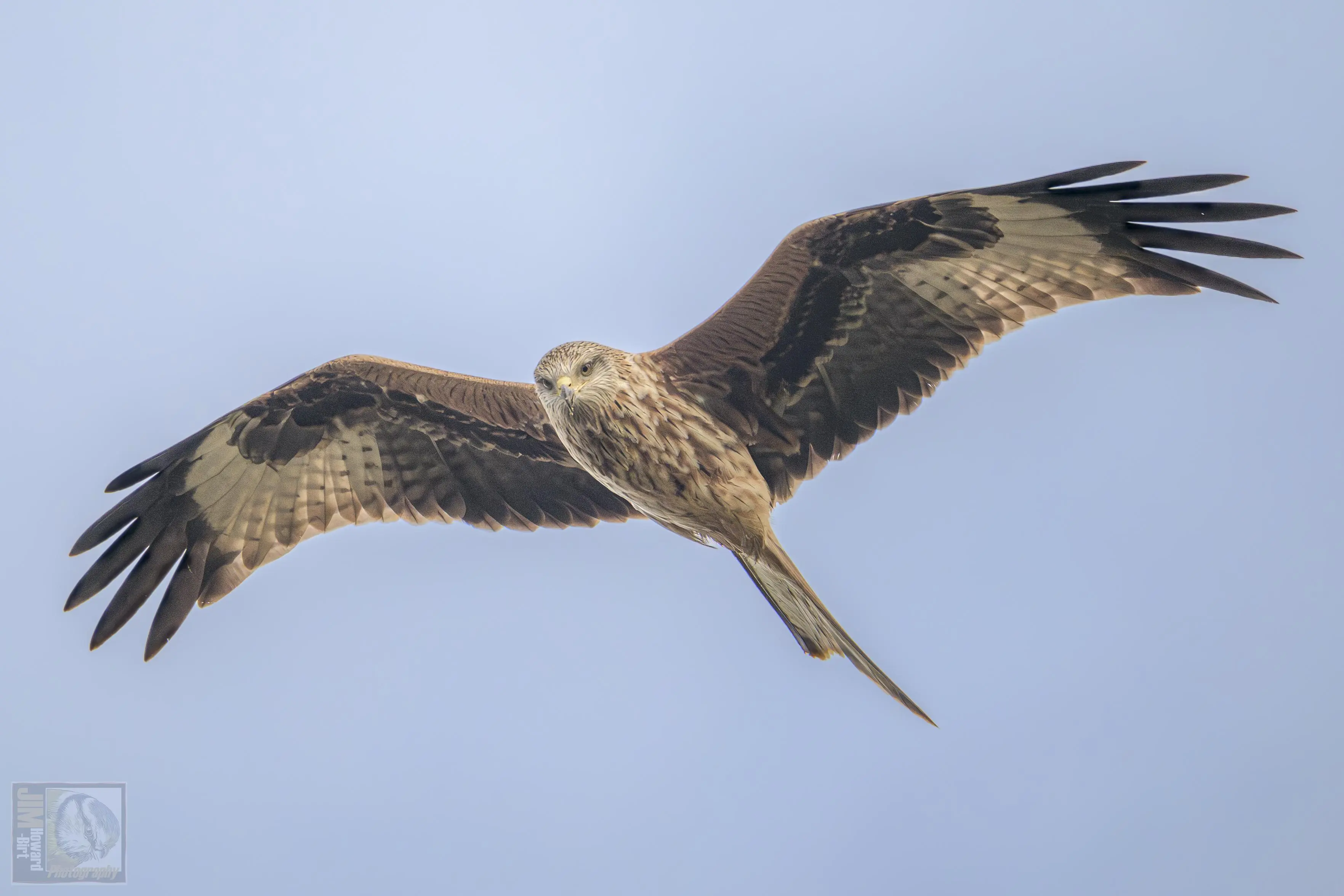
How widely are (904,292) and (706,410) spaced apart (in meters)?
0.59

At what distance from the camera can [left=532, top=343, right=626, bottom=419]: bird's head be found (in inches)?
98.0

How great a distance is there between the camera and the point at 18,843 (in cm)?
280

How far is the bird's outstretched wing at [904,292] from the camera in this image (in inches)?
95.9

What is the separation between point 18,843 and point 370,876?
99 cm

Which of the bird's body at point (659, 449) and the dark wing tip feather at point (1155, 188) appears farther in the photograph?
the bird's body at point (659, 449)

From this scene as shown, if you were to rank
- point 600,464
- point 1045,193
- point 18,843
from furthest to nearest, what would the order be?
point 18,843, point 600,464, point 1045,193

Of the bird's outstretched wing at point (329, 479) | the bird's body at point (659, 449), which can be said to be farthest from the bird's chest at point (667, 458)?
the bird's outstretched wing at point (329, 479)

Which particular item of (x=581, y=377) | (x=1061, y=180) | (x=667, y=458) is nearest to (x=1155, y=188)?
(x=1061, y=180)

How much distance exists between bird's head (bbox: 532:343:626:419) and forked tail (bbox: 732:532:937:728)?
1.88ft

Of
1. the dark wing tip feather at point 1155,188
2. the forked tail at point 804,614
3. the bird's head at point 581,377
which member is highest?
the dark wing tip feather at point 1155,188

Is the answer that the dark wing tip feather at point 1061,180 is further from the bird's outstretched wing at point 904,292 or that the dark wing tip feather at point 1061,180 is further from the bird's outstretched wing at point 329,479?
the bird's outstretched wing at point 329,479

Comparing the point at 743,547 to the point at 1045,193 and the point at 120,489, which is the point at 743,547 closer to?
the point at 1045,193

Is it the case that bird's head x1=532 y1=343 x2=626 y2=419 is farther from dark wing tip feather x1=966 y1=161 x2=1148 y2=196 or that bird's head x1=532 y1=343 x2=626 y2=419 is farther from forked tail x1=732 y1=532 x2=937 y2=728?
dark wing tip feather x1=966 y1=161 x2=1148 y2=196

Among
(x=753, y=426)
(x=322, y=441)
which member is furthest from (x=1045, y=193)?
(x=322, y=441)
